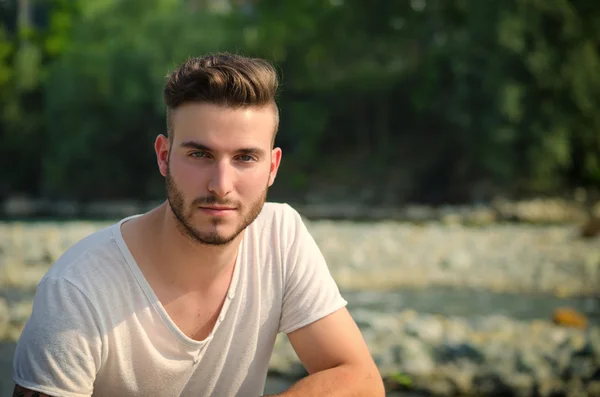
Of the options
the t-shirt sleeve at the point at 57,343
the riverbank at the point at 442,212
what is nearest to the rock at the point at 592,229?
the riverbank at the point at 442,212

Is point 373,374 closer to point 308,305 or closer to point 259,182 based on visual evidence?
point 308,305

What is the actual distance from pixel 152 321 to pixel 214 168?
17.6 inches

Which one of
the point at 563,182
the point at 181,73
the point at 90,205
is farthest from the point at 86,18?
the point at 181,73

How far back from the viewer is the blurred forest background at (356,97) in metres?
23.9

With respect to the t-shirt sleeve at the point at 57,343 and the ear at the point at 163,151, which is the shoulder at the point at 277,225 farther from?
the t-shirt sleeve at the point at 57,343

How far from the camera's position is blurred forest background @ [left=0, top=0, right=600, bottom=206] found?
23938 millimetres

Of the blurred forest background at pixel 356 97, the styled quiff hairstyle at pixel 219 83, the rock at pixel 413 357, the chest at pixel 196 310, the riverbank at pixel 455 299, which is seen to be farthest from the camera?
the blurred forest background at pixel 356 97

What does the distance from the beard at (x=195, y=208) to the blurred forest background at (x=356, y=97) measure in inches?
879

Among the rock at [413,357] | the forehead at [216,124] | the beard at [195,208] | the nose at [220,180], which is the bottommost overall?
the rock at [413,357]

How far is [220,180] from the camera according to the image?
2.09m

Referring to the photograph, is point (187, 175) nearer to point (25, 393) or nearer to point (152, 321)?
point (152, 321)

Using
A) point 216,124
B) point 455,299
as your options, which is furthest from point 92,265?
point 455,299

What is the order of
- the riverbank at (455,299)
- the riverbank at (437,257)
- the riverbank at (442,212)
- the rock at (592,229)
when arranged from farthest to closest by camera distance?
the riverbank at (442,212), the rock at (592,229), the riverbank at (437,257), the riverbank at (455,299)

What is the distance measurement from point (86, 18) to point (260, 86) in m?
33.3
